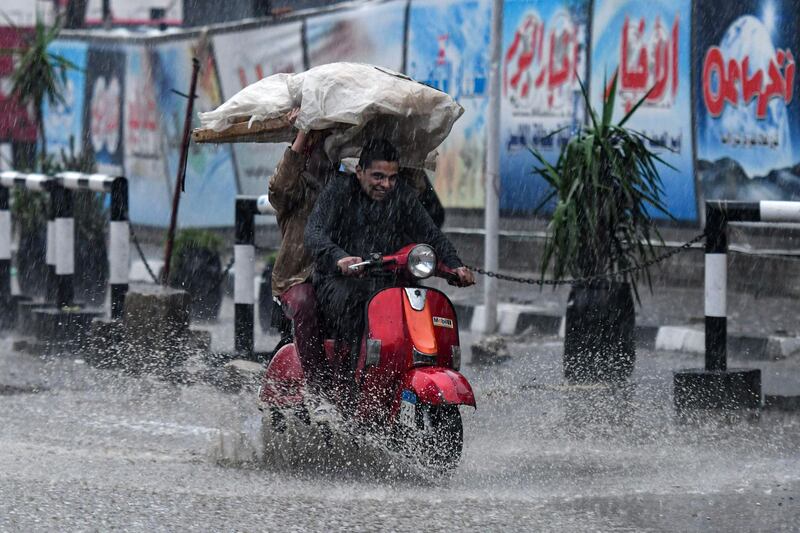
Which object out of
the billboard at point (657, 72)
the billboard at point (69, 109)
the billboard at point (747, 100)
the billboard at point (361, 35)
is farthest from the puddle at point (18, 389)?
the billboard at point (69, 109)

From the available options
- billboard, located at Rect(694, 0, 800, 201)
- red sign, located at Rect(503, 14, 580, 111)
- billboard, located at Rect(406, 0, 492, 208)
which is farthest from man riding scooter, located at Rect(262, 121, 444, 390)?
billboard, located at Rect(406, 0, 492, 208)

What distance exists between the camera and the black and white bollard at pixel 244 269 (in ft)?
33.0

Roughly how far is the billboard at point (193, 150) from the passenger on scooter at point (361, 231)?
12459 millimetres

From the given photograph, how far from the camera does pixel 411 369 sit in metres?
6.44

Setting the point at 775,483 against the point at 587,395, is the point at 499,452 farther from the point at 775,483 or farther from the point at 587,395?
the point at 587,395

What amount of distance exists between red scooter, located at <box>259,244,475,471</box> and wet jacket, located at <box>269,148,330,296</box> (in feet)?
2.33

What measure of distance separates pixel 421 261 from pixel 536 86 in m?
9.08

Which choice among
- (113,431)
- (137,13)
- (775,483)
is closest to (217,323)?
(113,431)

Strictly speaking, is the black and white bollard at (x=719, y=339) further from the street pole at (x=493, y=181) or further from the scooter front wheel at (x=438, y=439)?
the street pole at (x=493, y=181)

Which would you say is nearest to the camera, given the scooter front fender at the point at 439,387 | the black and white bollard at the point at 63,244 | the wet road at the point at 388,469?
the wet road at the point at 388,469

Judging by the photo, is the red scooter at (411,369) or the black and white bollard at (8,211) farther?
the black and white bollard at (8,211)

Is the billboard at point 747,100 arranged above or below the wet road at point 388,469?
above

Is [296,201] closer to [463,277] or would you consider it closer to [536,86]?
[463,277]

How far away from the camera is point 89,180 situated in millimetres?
11211
